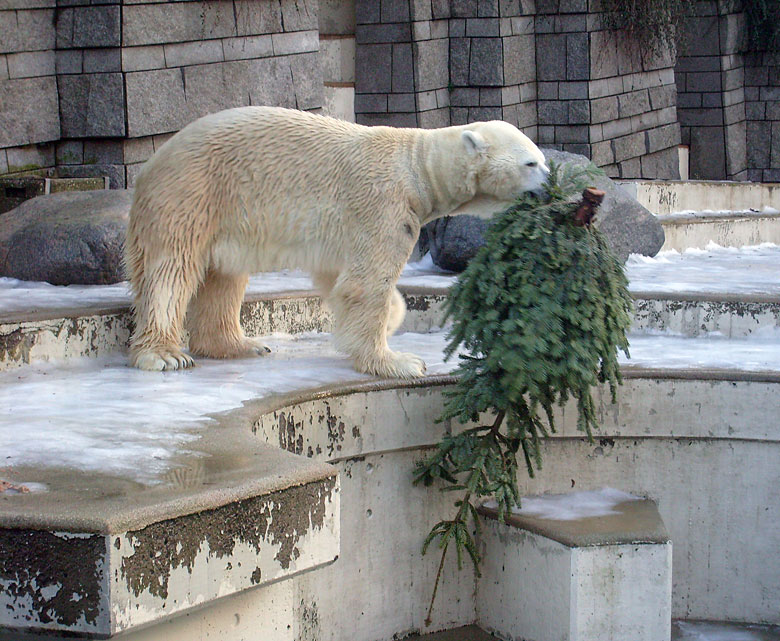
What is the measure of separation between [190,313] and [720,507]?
7.72 ft

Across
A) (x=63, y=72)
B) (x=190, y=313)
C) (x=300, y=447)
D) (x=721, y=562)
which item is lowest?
(x=721, y=562)

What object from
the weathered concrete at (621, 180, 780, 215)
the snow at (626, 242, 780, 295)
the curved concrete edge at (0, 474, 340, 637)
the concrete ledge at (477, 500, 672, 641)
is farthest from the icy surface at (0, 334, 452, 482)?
the weathered concrete at (621, 180, 780, 215)

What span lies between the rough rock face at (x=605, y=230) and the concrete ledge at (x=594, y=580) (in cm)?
259

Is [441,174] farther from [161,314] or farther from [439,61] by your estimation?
[439,61]

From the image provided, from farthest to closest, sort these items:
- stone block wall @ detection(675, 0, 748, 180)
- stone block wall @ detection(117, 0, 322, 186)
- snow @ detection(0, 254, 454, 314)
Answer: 1. stone block wall @ detection(675, 0, 748, 180)
2. stone block wall @ detection(117, 0, 322, 186)
3. snow @ detection(0, 254, 454, 314)

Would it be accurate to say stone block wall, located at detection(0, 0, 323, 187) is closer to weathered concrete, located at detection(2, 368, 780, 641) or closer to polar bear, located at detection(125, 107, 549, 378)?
polar bear, located at detection(125, 107, 549, 378)

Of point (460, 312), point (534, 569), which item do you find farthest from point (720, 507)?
point (460, 312)

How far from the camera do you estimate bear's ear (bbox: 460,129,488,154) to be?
3.97m

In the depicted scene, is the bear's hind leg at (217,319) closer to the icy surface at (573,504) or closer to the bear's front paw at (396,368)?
the bear's front paw at (396,368)

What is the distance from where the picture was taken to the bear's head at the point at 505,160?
3959 millimetres

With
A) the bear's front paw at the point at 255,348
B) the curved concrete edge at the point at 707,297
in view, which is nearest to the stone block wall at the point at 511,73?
the curved concrete edge at the point at 707,297

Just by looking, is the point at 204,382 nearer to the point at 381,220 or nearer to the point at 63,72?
the point at 381,220

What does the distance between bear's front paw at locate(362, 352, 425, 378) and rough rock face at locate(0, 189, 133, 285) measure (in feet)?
6.17

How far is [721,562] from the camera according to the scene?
177 inches
